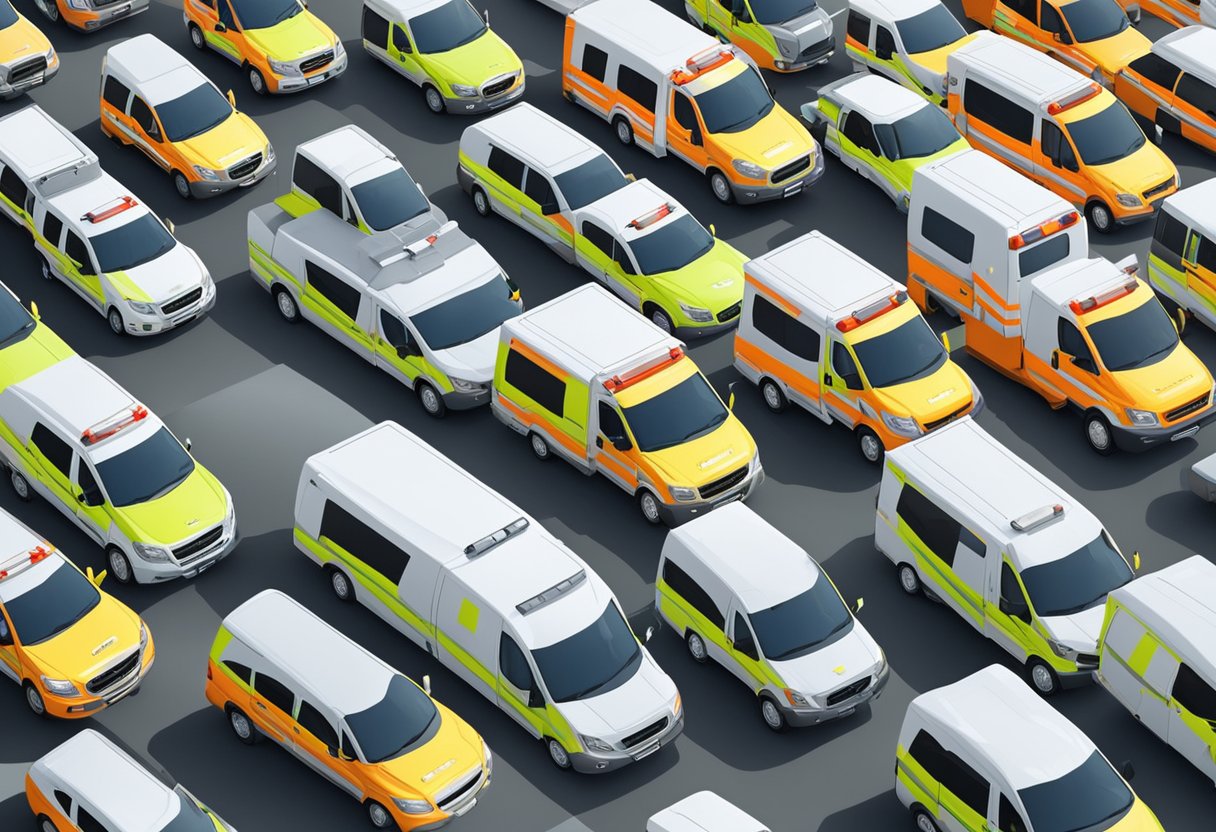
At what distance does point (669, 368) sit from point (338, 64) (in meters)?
12.9

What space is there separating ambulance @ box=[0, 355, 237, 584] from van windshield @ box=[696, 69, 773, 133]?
12172 millimetres

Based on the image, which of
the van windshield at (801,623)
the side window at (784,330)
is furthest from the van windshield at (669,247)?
the van windshield at (801,623)

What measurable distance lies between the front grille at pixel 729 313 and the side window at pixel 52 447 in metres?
11.0

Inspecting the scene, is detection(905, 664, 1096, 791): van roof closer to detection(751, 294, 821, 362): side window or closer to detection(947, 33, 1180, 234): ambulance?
detection(751, 294, 821, 362): side window

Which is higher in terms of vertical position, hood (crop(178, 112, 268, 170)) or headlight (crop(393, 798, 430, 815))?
hood (crop(178, 112, 268, 170))

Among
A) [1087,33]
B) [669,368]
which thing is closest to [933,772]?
[669,368]

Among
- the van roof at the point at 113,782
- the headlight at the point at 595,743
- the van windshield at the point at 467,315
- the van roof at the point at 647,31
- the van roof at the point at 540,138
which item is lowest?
the headlight at the point at 595,743

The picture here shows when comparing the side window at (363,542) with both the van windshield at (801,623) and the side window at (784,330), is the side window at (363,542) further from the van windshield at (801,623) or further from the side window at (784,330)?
the side window at (784,330)

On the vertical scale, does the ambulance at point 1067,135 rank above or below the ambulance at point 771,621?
above

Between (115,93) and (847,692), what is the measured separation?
64.1 ft

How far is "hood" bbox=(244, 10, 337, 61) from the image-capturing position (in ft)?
137

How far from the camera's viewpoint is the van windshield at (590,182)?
3712 centimetres

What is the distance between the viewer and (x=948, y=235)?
35.9 metres

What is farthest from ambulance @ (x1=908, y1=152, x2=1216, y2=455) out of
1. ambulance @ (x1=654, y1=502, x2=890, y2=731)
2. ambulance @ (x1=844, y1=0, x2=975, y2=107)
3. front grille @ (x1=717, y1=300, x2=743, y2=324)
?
ambulance @ (x1=654, y1=502, x2=890, y2=731)
